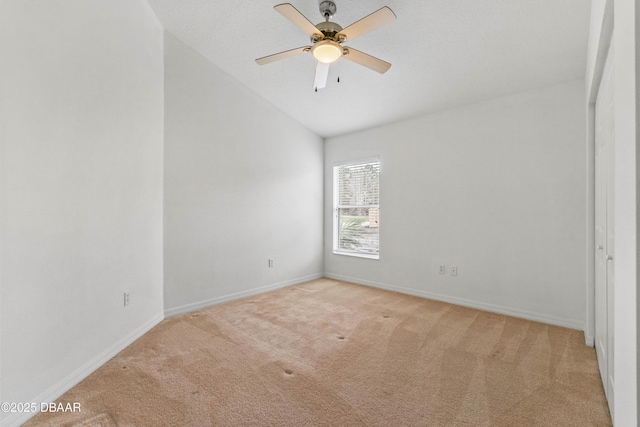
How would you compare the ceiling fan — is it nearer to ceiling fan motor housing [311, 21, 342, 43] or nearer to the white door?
ceiling fan motor housing [311, 21, 342, 43]

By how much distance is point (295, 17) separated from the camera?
2.00 m

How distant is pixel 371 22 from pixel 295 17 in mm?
514

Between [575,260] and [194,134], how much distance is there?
416 centimetres

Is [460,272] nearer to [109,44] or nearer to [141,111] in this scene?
[141,111]

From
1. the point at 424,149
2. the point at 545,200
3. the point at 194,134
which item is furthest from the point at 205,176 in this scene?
the point at 545,200

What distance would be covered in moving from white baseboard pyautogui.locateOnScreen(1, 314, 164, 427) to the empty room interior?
0.01 m

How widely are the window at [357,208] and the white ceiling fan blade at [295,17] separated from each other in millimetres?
2513

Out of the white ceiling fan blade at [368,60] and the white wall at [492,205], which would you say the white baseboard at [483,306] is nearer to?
the white wall at [492,205]

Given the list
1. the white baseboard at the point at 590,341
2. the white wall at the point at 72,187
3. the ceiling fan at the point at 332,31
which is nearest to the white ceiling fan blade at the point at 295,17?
the ceiling fan at the point at 332,31

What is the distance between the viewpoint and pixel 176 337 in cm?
267

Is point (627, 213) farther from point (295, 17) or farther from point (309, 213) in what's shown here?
point (309, 213)

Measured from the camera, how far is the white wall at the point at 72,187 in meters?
1.54


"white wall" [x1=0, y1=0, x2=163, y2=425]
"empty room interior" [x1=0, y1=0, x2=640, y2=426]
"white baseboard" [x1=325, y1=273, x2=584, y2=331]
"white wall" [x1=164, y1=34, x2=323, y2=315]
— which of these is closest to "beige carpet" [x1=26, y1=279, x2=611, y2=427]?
"empty room interior" [x1=0, y1=0, x2=640, y2=426]

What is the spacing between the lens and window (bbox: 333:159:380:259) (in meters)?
4.53
